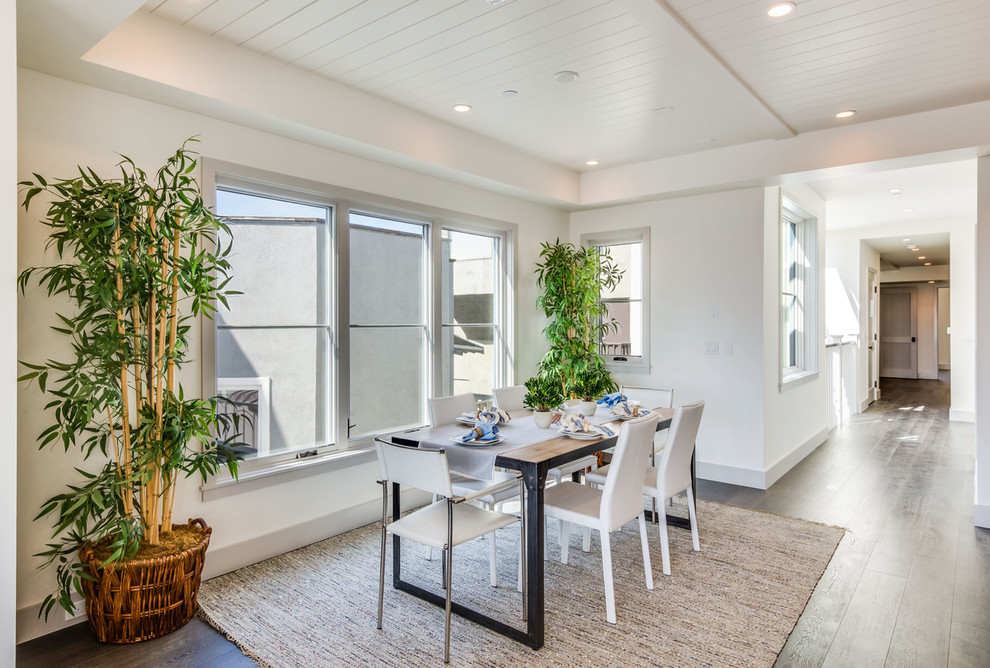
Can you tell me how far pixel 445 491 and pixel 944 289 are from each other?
15.2 metres

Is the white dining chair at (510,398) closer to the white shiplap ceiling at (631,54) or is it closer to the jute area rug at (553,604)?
the jute area rug at (553,604)

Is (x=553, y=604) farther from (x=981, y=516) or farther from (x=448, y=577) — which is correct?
(x=981, y=516)

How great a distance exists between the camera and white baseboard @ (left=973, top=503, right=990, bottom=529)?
12.4 ft

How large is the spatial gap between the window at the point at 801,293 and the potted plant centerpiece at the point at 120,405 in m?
5.20

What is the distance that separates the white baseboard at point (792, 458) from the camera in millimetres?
4770

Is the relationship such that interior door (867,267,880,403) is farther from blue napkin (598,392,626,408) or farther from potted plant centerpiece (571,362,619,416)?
blue napkin (598,392,626,408)

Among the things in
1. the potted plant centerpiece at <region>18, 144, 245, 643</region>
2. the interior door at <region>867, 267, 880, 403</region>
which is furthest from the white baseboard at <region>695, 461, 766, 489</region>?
the interior door at <region>867, 267, 880, 403</region>

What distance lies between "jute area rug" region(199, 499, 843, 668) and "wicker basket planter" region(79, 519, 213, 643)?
24cm

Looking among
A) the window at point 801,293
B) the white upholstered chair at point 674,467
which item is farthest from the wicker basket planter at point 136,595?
the window at point 801,293

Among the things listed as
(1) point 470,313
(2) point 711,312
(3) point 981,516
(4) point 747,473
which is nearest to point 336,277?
(1) point 470,313

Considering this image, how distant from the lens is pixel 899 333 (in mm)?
13539

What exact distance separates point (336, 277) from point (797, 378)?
420cm

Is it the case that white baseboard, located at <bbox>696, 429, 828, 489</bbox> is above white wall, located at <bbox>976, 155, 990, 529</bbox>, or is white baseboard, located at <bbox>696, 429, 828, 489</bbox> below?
below

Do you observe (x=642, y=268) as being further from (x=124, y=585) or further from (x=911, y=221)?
(x=911, y=221)
